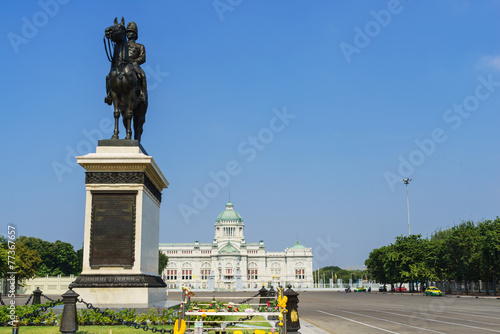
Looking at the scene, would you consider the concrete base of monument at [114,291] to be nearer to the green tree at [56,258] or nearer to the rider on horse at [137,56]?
the rider on horse at [137,56]

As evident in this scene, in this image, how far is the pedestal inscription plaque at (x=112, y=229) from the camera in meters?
13.6

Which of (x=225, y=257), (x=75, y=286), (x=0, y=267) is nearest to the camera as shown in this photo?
(x=75, y=286)

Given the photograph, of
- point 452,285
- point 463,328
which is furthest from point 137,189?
point 452,285

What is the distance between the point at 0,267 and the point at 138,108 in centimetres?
4838

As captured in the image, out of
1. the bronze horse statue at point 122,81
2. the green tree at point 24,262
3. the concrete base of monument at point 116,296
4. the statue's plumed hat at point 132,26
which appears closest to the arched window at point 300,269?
the green tree at point 24,262

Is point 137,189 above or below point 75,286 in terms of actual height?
above

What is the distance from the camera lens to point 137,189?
13906 millimetres

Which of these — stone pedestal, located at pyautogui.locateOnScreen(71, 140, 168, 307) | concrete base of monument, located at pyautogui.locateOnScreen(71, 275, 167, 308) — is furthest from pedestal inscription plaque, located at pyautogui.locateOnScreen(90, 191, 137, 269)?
concrete base of monument, located at pyautogui.locateOnScreen(71, 275, 167, 308)

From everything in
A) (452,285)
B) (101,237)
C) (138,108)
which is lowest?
(452,285)

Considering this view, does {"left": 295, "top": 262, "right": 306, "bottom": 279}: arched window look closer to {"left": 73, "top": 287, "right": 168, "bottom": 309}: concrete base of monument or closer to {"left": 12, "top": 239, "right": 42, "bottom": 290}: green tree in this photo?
{"left": 12, "top": 239, "right": 42, "bottom": 290}: green tree

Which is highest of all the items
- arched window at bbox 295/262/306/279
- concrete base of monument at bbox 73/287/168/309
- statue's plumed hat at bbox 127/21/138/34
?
statue's plumed hat at bbox 127/21/138/34

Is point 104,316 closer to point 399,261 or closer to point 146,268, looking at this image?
point 146,268


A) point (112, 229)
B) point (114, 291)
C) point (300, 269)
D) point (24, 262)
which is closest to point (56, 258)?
point (24, 262)

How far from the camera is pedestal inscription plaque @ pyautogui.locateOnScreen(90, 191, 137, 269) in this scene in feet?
44.6
